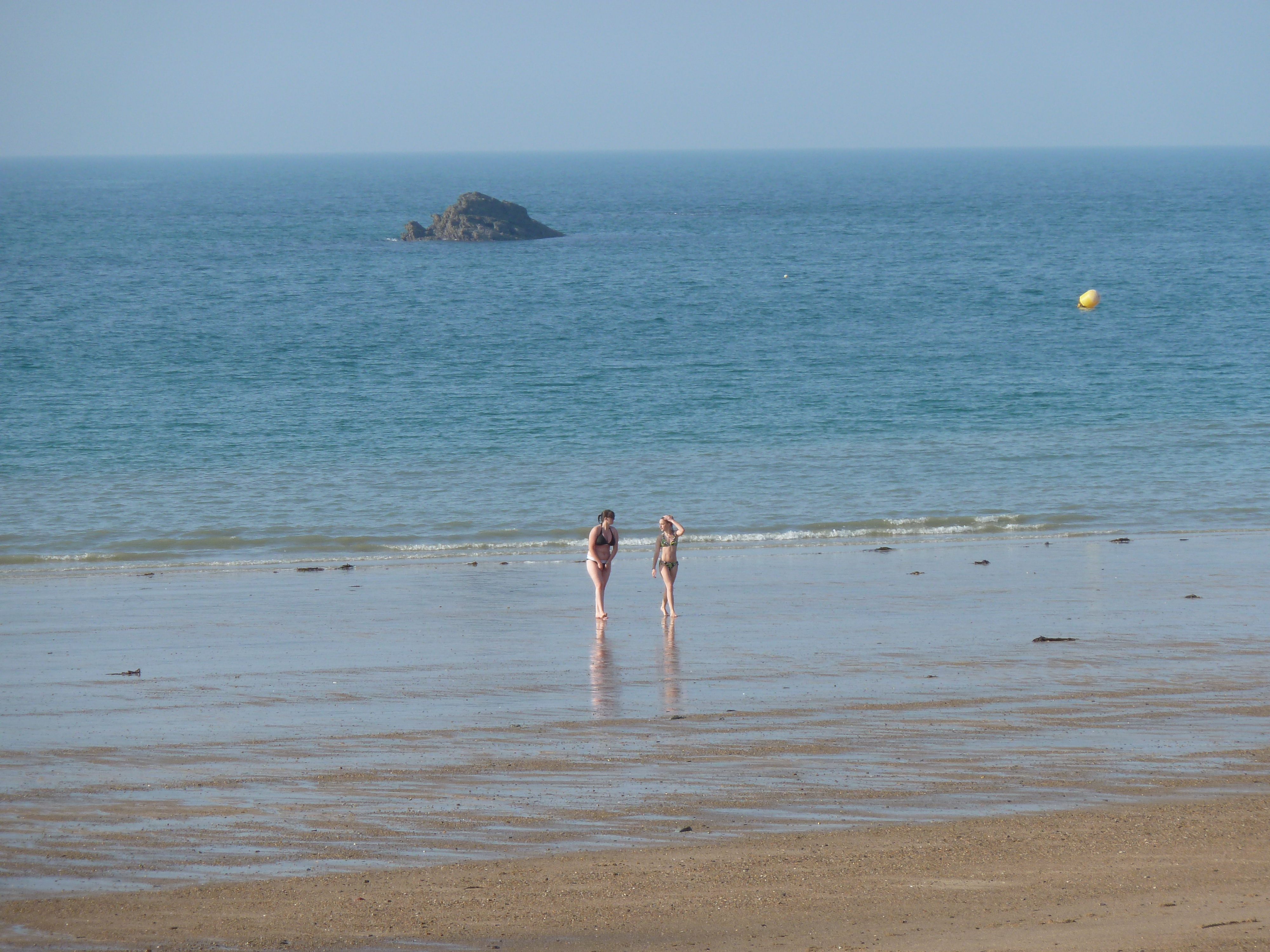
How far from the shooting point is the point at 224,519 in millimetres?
22766

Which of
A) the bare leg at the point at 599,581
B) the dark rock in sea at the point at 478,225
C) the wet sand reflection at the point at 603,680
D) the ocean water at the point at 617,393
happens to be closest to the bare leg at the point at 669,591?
the bare leg at the point at 599,581

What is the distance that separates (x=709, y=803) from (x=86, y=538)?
16.1 m

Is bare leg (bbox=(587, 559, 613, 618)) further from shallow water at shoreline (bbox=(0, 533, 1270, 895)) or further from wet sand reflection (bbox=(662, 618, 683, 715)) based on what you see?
wet sand reflection (bbox=(662, 618, 683, 715))

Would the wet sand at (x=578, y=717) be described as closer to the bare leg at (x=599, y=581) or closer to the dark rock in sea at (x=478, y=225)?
the bare leg at (x=599, y=581)

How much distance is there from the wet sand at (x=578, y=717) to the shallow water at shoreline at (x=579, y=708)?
1.5 inches

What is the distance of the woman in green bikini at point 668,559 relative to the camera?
1515 centimetres

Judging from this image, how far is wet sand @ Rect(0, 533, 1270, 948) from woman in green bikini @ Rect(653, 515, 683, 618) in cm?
47

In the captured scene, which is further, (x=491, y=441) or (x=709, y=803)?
Answer: (x=491, y=441)

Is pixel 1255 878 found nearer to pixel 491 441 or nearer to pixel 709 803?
pixel 709 803

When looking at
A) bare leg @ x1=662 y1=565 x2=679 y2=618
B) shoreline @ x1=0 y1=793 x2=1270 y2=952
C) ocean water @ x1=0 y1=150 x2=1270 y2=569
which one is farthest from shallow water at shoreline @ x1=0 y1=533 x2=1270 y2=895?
ocean water @ x1=0 y1=150 x2=1270 y2=569

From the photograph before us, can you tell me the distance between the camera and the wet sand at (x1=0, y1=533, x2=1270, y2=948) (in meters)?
8.37

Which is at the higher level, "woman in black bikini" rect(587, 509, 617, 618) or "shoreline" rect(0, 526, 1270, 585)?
"woman in black bikini" rect(587, 509, 617, 618)

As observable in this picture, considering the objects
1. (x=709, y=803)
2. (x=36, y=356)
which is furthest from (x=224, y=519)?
(x=36, y=356)

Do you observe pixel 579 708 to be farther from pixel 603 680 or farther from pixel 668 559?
pixel 668 559
